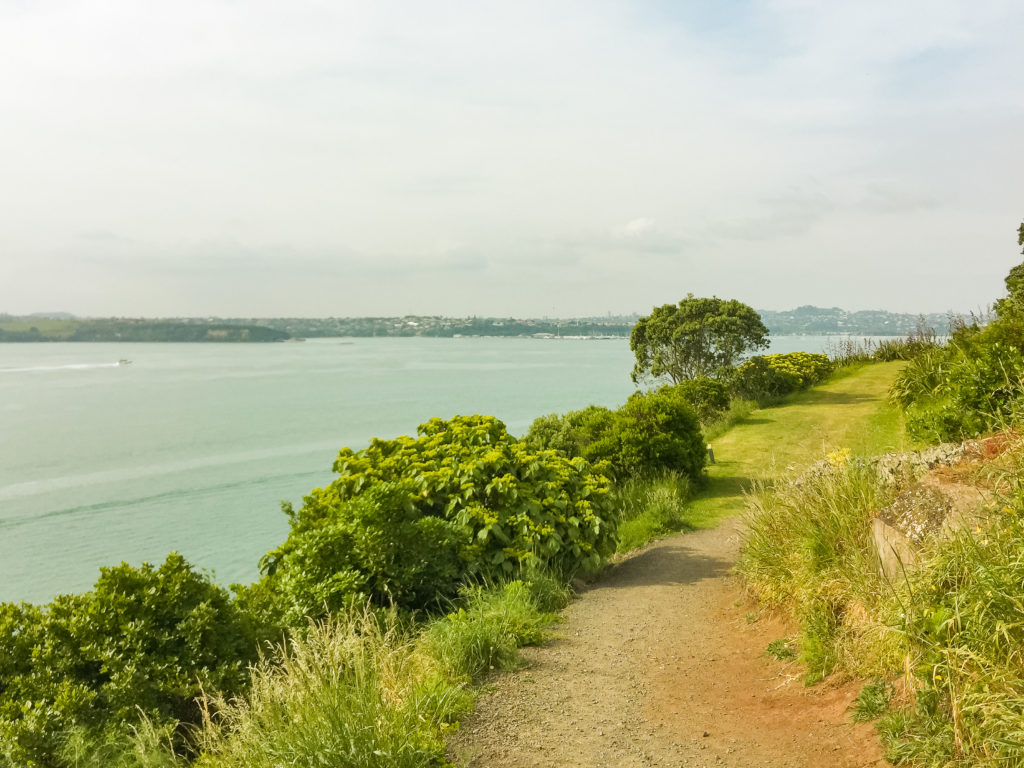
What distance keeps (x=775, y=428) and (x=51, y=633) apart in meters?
17.9

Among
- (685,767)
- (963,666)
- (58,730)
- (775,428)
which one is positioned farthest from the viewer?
(775,428)

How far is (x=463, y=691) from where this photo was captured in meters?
5.30

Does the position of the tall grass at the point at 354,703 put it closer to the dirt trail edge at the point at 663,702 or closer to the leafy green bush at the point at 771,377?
the dirt trail edge at the point at 663,702

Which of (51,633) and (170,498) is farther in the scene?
(170,498)

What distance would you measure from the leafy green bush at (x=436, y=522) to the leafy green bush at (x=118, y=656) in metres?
1.07

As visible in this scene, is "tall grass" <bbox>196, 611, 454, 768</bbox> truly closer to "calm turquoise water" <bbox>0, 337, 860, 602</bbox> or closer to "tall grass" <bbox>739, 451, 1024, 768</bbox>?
"tall grass" <bbox>739, 451, 1024, 768</bbox>

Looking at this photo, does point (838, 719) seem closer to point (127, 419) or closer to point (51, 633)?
point (51, 633)

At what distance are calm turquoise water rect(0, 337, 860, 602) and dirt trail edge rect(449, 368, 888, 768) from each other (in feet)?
41.3

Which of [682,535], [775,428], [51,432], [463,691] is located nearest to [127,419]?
[51,432]

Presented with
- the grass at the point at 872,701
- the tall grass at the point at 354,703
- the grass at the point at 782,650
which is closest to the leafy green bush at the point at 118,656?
the tall grass at the point at 354,703

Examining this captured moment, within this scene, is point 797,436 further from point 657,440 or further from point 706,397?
point 657,440

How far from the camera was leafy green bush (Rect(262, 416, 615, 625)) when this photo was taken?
745 centimetres

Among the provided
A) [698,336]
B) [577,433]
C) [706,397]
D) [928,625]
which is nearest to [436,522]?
[928,625]

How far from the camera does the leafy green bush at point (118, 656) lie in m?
5.36
